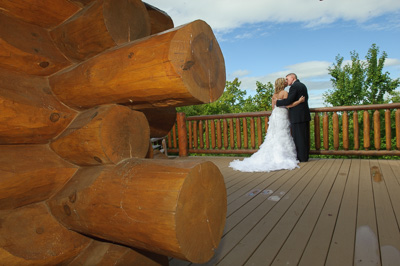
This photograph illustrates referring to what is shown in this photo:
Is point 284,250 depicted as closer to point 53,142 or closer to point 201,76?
point 201,76

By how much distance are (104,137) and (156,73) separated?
32 centimetres

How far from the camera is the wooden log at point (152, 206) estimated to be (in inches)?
33.3

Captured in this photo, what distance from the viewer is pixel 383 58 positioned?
12727mm

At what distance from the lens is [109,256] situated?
45.5 inches

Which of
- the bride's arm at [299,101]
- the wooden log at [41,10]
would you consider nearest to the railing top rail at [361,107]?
the bride's arm at [299,101]

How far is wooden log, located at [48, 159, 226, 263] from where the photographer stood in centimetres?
85

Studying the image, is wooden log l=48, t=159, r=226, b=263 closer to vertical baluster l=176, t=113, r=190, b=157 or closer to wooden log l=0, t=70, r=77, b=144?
wooden log l=0, t=70, r=77, b=144

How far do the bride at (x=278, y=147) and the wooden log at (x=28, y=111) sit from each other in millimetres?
3162

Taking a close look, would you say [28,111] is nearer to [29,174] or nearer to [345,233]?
[29,174]

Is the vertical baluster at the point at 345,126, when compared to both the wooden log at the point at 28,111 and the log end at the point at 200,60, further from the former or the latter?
the wooden log at the point at 28,111

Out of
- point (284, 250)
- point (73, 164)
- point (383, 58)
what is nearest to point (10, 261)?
point (73, 164)

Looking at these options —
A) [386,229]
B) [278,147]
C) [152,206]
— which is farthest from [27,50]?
[278,147]

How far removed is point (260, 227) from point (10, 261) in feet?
4.83

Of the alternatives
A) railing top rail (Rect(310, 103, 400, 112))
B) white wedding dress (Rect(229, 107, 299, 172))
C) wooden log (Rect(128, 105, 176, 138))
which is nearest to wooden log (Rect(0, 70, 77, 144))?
wooden log (Rect(128, 105, 176, 138))
